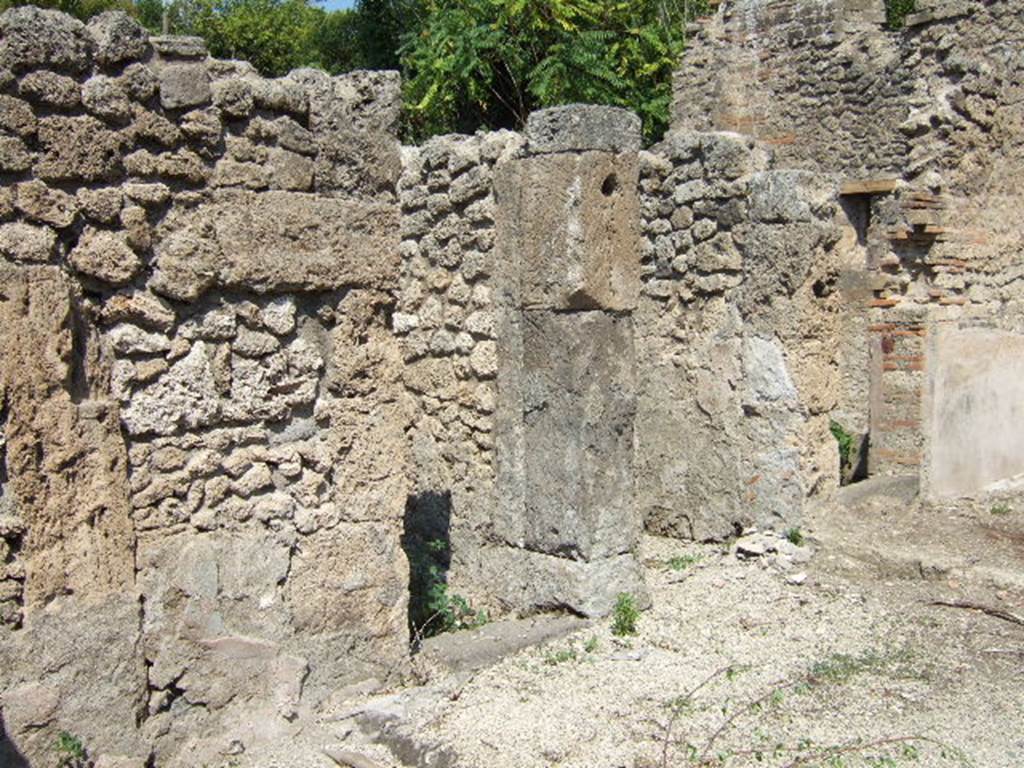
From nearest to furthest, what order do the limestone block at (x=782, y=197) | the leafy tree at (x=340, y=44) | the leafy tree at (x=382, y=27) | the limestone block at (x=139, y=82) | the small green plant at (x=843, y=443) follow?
the limestone block at (x=139, y=82)
the limestone block at (x=782, y=197)
the small green plant at (x=843, y=443)
the leafy tree at (x=382, y=27)
the leafy tree at (x=340, y=44)

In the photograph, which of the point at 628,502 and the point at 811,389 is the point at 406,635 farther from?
the point at 811,389

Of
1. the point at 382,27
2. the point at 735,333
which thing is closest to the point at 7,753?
the point at 735,333

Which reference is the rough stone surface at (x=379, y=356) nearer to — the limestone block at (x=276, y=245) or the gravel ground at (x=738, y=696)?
the limestone block at (x=276, y=245)

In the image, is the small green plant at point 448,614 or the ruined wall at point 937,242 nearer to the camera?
the small green plant at point 448,614

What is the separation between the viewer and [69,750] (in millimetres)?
3354

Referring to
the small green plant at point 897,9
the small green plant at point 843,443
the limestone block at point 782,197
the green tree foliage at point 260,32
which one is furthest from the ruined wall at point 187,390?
the small green plant at point 897,9

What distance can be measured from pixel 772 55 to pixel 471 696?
10.2 meters


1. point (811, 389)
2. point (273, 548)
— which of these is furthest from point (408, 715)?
point (811, 389)

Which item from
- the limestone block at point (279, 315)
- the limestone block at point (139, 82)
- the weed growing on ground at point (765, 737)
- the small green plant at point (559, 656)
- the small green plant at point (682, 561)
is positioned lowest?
the weed growing on ground at point (765, 737)

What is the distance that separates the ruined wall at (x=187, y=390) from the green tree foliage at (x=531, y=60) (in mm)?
10305

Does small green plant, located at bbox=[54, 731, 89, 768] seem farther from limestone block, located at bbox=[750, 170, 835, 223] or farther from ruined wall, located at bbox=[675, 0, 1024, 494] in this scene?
ruined wall, located at bbox=[675, 0, 1024, 494]

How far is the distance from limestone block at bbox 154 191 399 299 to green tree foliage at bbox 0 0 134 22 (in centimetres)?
1244

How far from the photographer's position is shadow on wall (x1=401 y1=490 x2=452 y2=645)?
523 centimetres

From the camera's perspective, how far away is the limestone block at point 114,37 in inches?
134
